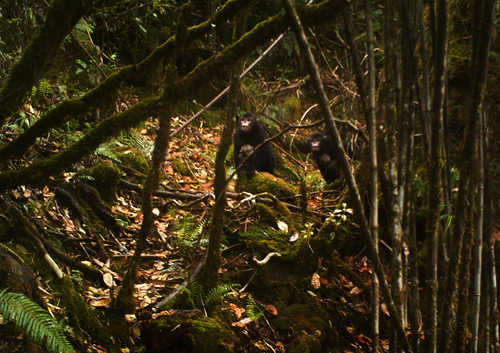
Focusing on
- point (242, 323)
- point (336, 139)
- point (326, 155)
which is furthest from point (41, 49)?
point (326, 155)

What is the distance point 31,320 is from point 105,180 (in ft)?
8.65

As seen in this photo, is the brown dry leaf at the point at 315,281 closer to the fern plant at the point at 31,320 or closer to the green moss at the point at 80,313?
the green moss at the point at 80,313

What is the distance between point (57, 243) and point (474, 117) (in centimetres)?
288

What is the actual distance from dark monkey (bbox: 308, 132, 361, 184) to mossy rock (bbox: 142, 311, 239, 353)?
198 inches

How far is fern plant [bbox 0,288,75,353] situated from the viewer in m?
1.63

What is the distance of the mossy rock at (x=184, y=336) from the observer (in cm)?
244

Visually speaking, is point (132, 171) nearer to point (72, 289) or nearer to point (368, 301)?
point (72, 289)

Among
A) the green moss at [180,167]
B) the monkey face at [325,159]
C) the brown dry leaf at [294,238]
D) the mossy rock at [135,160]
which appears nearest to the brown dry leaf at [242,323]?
the brown dry leaf at [294,238]

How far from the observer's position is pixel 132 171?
496 centimetres

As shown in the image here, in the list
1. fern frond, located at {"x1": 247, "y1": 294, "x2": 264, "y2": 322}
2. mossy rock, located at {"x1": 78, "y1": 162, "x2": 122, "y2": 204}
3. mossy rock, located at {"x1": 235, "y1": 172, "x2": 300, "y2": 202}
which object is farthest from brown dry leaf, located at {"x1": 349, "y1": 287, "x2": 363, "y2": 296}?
mossy rock, located at {"x1": 78, "y1": 162, "x2": 122, "y2": 204}

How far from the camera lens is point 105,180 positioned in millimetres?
4168

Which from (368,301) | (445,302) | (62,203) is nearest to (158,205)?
(62,203)

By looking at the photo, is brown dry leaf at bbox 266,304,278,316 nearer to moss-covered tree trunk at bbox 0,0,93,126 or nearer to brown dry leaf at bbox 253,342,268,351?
brown dry leaf at bbox 253,342,268,351

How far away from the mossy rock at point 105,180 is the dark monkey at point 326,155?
4.07m
